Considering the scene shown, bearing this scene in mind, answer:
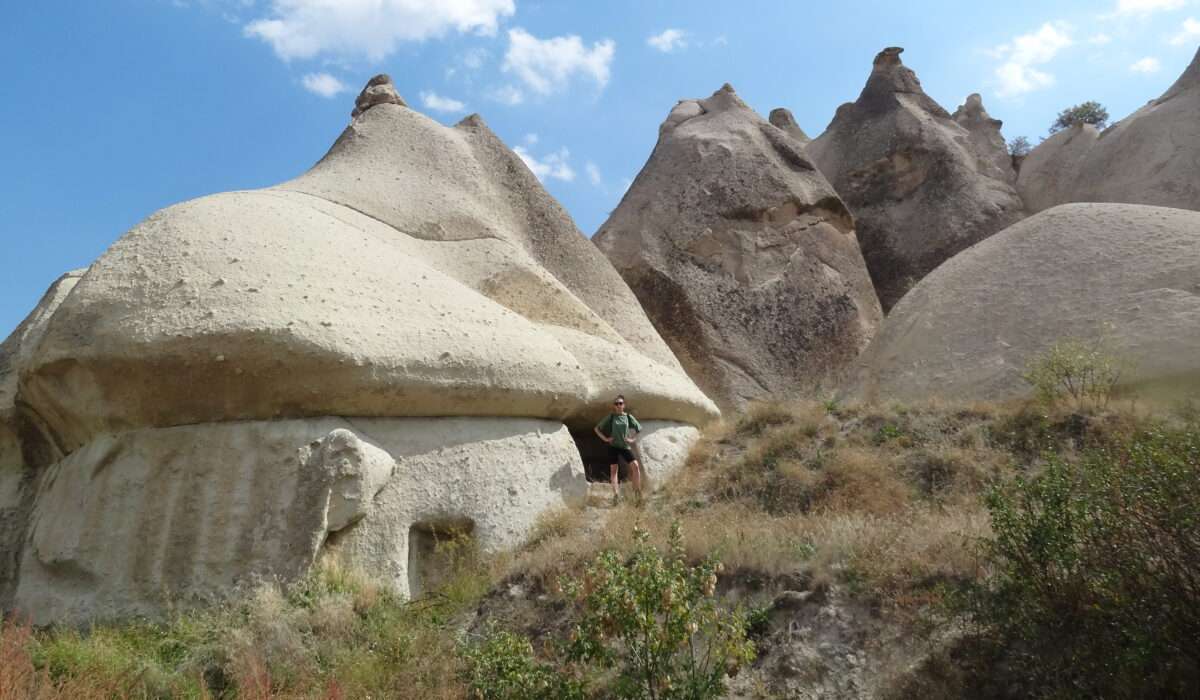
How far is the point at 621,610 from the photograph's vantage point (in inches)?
203

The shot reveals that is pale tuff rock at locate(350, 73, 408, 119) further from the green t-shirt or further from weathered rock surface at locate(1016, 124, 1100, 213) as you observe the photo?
weathered rock surface at locate(1016, 124, 1100, 213)

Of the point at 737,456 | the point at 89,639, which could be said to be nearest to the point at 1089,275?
the point at 737,456

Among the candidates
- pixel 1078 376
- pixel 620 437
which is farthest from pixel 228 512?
pixel 1078 376

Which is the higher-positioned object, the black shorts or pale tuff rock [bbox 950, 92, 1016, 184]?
pale tuff rock [bbox 950, 92, 1016, 184]

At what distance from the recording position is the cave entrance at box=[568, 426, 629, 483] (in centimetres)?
1024

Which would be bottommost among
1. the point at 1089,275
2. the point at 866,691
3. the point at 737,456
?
the point at 866,691

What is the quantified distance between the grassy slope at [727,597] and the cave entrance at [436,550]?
6 centimetres

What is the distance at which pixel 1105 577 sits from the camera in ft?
16.8

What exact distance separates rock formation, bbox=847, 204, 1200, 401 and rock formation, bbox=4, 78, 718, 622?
4.30 metres

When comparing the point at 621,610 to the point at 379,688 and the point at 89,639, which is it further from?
the point at 89,639

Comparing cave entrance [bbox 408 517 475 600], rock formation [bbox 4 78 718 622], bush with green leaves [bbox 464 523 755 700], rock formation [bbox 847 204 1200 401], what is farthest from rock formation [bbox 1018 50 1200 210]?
bush with green leaves [bbox 464 523 755 700]

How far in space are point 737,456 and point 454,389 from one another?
127 inches

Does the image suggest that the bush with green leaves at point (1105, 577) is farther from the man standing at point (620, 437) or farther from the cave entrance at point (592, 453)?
the cave entrance at point (592, 453)

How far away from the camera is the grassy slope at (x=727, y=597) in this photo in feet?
18.7
